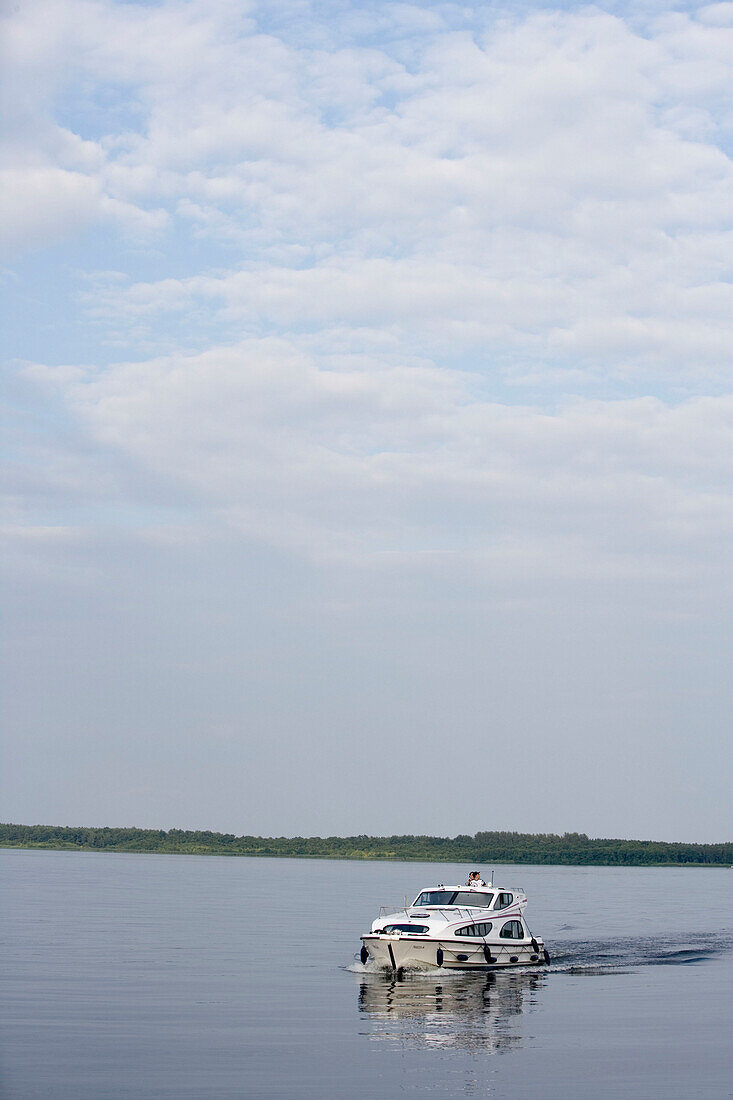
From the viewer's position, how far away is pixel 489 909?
5066cm

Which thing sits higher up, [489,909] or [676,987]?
[489,909]

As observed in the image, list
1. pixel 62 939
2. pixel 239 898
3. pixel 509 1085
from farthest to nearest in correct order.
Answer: pixel 239 898, pixel 62 939, pixel 509 1085

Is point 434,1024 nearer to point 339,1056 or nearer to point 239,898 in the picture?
point 339,1056

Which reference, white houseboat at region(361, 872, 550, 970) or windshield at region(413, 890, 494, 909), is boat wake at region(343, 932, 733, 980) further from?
windshield at region(413, 890, 494, 909)

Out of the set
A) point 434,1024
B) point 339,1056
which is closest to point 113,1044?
point 339,1056

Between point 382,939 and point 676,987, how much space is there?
13750mm

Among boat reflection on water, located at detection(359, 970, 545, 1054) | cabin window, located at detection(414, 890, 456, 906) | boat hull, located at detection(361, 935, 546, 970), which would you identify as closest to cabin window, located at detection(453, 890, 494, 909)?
cabin window, located at detection(414, 890, 456, 906)

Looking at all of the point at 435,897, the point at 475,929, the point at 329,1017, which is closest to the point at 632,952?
the point at 435,897

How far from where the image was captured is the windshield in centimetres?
5138

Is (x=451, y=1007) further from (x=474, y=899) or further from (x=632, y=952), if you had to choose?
(x=632, y=952)

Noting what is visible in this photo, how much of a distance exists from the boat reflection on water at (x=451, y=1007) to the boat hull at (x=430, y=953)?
396 millimetres

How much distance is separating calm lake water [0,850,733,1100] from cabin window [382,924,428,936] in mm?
1828

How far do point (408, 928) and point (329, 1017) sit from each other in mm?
10234

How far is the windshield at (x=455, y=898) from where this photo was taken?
51.4m
